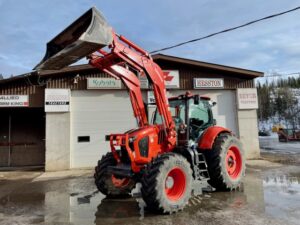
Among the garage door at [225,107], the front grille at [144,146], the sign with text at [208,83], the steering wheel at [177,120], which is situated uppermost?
the sign with text at [208,83]

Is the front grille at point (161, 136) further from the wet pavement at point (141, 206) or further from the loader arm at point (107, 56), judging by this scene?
the wet pavement at point (141, 206)

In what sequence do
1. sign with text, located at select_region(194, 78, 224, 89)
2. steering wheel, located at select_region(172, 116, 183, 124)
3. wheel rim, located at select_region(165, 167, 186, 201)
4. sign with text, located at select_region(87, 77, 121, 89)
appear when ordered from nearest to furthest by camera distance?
wheel rim, located at select_region(165, 167, 186, 201)
steering wheel, located at select_region(172, 116, 183, 124)
sign with text, located at select_region(87, 77, 121, 89)
sign with text, located at select_region(194, 78, 224, 89)

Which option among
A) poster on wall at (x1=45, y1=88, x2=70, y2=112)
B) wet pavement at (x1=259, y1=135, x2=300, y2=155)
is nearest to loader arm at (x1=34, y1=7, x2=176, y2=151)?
poster on wall at (x1=45, y1=88, x2=70, y2=112)

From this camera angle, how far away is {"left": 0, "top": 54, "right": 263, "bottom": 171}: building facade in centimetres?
1334

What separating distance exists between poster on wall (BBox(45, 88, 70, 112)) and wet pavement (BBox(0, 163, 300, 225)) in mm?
4593

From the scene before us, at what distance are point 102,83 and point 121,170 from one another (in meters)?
7.96

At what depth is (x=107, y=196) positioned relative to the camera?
7.24m

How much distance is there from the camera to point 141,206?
6.46m

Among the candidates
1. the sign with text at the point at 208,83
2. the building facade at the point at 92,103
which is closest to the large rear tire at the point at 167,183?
the building facade at the point at 92,103

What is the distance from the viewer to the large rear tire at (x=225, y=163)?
7.18 m

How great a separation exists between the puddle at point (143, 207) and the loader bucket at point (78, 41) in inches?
118

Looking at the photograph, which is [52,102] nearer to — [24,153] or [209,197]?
[24,153]

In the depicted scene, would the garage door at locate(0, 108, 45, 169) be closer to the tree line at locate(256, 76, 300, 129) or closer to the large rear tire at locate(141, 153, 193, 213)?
the large rear tire at locate(141, 153, 193, 213)

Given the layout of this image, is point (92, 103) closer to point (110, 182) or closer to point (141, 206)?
point (110, 182)
